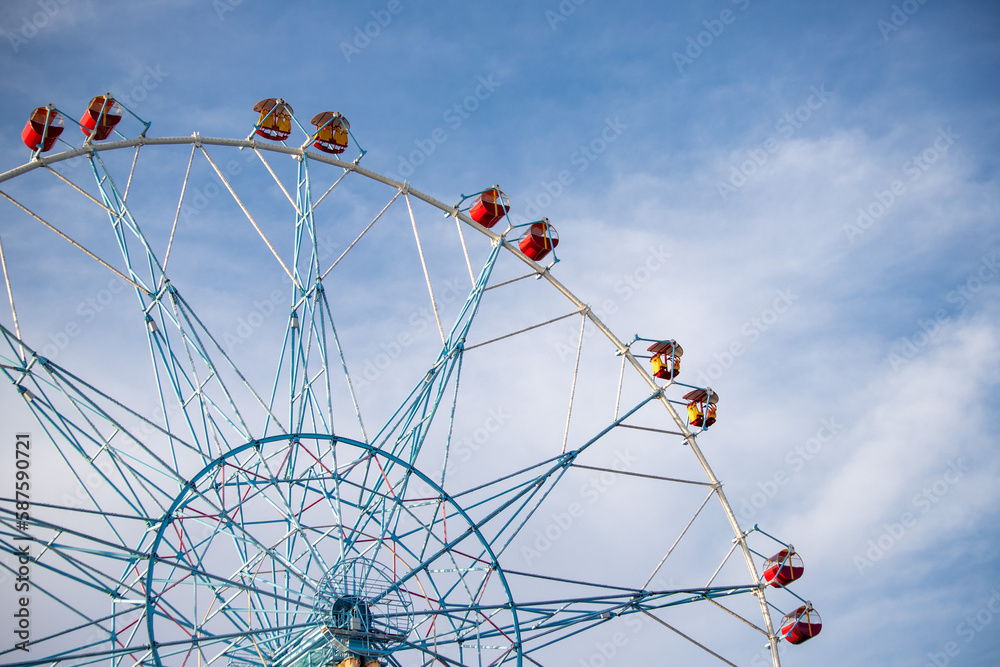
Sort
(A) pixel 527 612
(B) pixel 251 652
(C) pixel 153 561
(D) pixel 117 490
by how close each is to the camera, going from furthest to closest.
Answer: (A) pixel 527 612, (B) pixel 251 652, (D) pixel 117 490, (C) pixel 153 561

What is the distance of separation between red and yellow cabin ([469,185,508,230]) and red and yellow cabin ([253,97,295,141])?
4946 millimetres

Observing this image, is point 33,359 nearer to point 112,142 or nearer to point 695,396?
point 112,142

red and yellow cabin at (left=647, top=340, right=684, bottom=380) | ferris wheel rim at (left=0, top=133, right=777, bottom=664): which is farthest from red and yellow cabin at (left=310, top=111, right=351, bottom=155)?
red and yellow cabin at (left=647, top=340, right=684, bottom=380)

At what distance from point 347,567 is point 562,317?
8.43 m

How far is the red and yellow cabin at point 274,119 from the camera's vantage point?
25.0 m

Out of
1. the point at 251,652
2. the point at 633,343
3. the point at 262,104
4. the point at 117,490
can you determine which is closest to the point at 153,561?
the point at 117,490

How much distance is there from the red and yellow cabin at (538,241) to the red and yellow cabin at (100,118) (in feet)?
33.4

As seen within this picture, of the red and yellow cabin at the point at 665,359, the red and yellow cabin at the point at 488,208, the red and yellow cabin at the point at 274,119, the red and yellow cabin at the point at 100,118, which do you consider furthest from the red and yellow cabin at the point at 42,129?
the red and yellow cabin at the point at 665,359

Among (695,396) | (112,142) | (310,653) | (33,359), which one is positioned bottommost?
(310,653)

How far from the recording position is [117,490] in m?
21.5

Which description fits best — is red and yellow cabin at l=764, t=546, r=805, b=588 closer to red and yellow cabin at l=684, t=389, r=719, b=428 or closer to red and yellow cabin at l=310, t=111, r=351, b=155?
red and yellow cabin at l=684, t=389, r=719, b=428

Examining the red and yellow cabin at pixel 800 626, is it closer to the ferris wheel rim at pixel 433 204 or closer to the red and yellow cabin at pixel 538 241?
the ferris wheel rim at pixel 433 204

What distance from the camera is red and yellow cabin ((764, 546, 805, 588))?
28328mm

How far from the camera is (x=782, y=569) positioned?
2830cm
